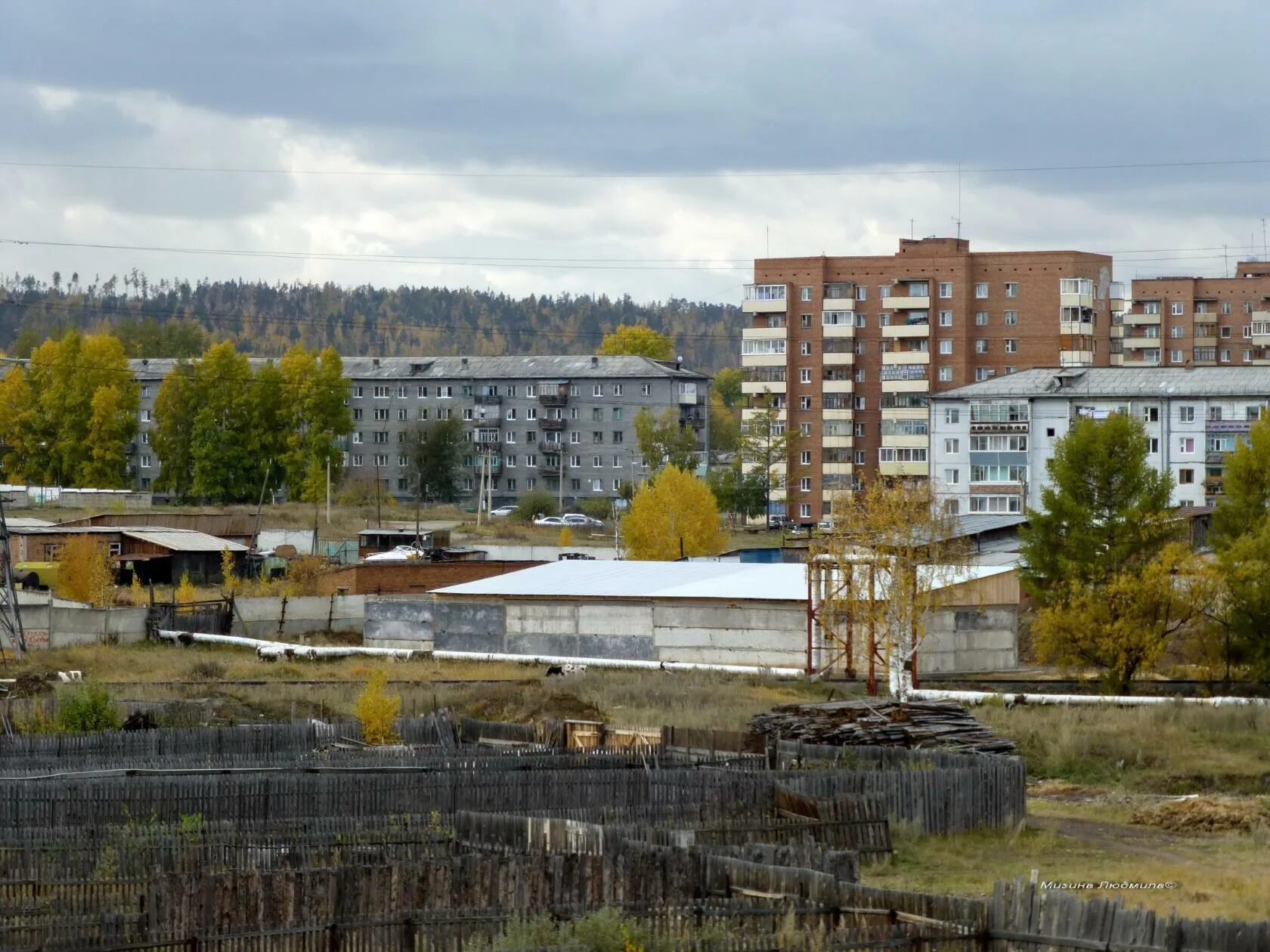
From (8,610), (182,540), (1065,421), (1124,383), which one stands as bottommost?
(8,610)

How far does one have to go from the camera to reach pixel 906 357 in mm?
101625

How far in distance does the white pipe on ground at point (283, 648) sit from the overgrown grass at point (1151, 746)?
19.5 metres

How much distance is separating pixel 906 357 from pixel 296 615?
181 ft

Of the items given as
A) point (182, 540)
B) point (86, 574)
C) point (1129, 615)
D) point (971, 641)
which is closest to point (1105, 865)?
point (1129, 615)

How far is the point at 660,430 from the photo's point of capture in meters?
112

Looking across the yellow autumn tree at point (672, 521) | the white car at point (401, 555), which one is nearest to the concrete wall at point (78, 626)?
the white car at point (401, 555)

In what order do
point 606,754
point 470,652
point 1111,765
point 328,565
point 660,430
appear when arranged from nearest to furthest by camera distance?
point 606,754 < point 1111,765 < point 470,652 < point 328,565 < point 660,430

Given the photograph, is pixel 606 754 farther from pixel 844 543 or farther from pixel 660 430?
pixel 660 430

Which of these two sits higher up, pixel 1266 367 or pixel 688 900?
pixel 1266 367

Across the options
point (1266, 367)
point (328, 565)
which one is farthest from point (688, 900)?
point (1266, 367)

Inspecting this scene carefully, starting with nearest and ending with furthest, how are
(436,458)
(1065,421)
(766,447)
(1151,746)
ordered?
(1151,746), (1065,421), (766,447), (436,458)

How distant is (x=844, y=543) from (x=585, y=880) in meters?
27.8

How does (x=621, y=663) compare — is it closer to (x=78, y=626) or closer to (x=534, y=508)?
(x=78, y=626)

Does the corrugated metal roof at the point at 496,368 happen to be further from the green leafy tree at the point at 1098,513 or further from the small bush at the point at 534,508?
the green leafy tree at the point at 1098,513
